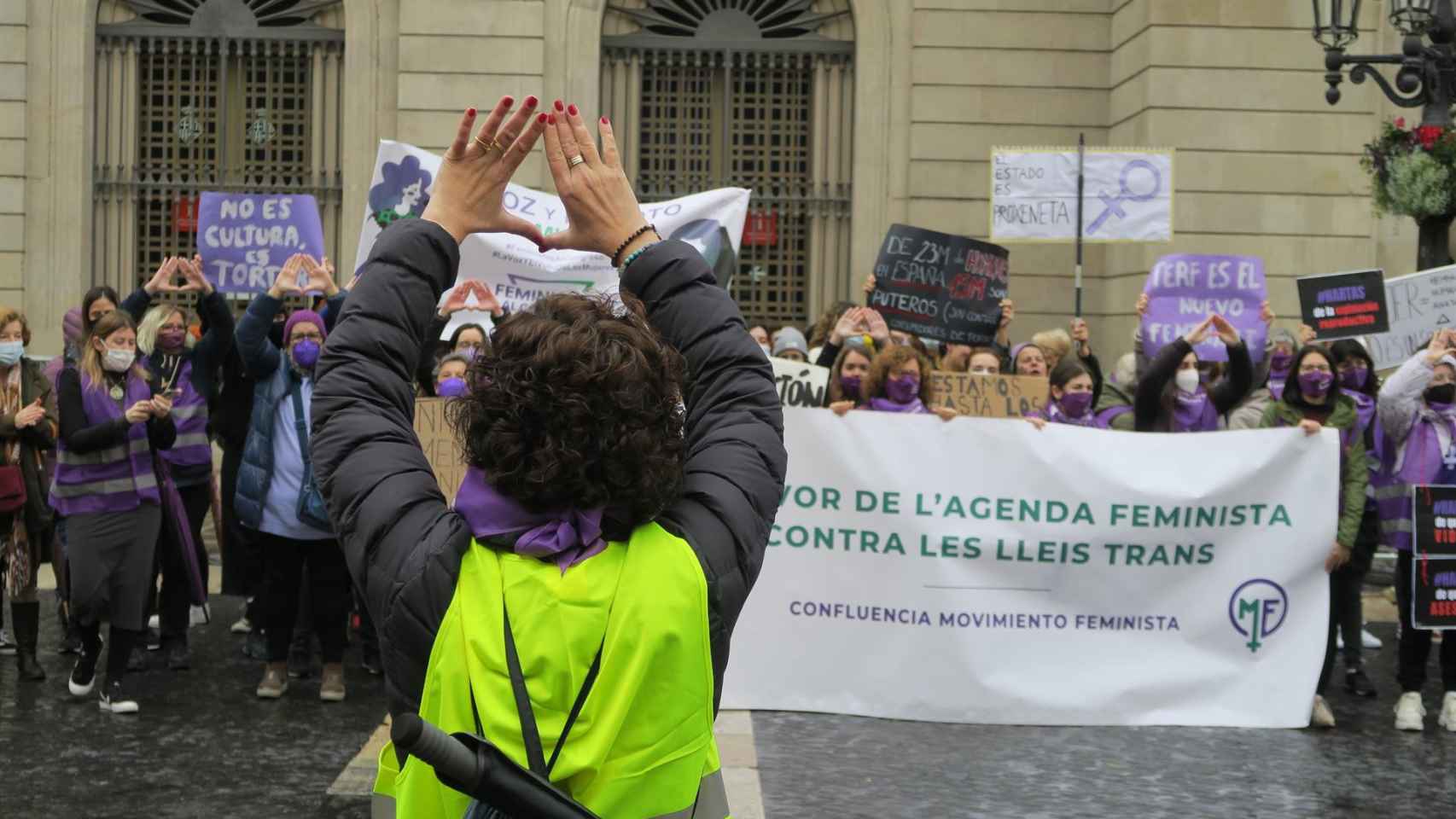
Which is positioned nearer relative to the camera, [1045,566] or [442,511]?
[442,511]

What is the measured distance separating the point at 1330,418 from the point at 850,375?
6.91 ft

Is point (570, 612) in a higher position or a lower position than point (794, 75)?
lower

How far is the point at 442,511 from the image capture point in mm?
2285

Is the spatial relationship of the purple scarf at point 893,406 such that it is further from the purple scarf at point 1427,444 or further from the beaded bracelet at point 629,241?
the beaded bracelet at point 629,241

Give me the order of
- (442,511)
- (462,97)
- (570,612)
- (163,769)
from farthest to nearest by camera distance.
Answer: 1. (462,97)
2. (163,769)
3. (442,511)
4. (570,612)

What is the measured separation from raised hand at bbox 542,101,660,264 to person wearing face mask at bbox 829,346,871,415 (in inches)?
242

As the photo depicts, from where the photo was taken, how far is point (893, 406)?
8586 millimetres

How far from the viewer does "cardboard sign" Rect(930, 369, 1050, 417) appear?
9594 millimetres

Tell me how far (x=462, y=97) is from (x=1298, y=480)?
10079mm

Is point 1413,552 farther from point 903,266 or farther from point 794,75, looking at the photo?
point 794,75

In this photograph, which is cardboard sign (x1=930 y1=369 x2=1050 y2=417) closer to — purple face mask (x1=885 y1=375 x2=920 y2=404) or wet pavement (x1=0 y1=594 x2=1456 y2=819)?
purple face mask (x1=885 y1=375 x2=920 y2=404)

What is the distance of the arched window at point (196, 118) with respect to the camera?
17078 mm

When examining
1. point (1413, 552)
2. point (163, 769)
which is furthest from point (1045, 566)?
point (163, 769)

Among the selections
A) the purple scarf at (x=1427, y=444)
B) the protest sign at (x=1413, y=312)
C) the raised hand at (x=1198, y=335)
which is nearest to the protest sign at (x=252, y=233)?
the raised hand at (x=1198, y=335)
